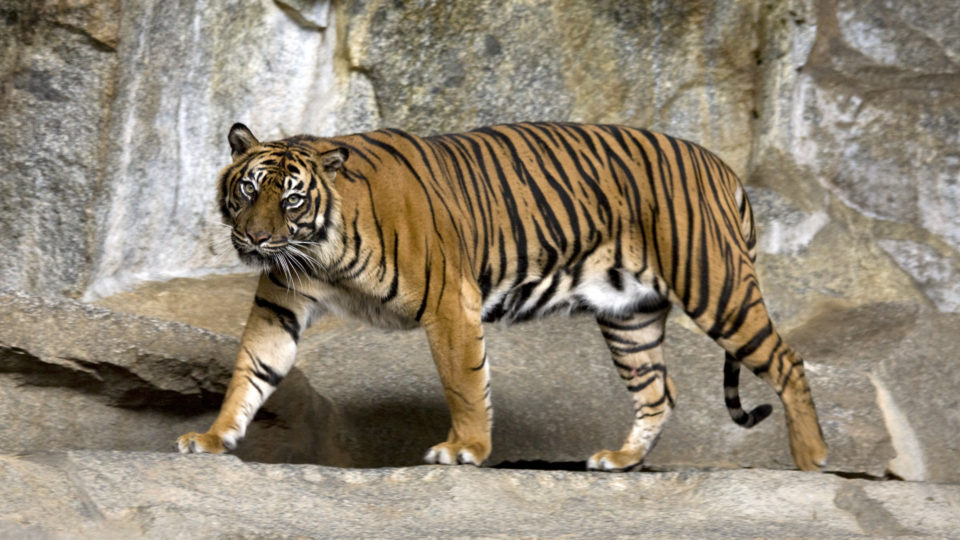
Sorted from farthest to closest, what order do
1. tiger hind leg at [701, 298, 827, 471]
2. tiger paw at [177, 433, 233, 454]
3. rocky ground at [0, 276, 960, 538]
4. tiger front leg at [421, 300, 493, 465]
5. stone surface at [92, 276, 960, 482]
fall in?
stone surface at [92, 276, 960, 482], tiger hind leg at [701, 298, 827, 471], tiger front leg at [421, 300, 493, 465], tiger paw at [177, 433, 233, 454], rocky ground at [0, 276, 960, 538]

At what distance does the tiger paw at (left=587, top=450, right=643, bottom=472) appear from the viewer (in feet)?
15.2

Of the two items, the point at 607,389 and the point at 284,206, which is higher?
the point at 284,206

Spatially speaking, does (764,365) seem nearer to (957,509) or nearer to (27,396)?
(957,509)

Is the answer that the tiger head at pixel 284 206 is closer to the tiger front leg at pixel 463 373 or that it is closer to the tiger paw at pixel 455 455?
the tiger front leg at pixel 463 373

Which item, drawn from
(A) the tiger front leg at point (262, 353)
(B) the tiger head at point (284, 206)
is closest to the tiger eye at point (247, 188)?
(B) the tiger head at point (284, 206)

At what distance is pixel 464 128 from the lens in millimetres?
6598

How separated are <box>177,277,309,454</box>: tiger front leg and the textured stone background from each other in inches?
18.9

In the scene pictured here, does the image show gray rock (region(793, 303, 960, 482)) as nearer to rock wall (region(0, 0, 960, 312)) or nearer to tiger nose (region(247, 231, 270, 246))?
rock wall (region(0, 0, 960, 312))

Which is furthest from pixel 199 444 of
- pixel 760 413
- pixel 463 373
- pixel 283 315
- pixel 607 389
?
pixel 607 389

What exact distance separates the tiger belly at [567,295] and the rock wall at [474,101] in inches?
85.5

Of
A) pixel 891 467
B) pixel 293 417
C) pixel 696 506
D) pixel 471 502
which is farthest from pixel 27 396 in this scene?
pixel 891 467

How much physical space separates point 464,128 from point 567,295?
2.19 metres

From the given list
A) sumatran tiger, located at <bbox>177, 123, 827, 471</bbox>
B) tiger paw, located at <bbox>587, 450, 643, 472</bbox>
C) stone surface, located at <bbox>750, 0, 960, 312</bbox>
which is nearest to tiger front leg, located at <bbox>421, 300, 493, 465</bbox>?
sumatran tiger, located at <bbox>177, 123, 827, 471</bbox>

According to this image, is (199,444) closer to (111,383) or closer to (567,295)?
(111,383)
